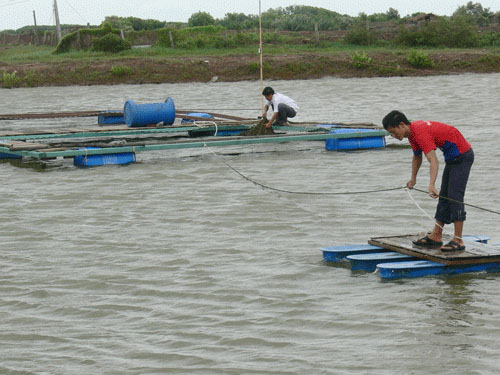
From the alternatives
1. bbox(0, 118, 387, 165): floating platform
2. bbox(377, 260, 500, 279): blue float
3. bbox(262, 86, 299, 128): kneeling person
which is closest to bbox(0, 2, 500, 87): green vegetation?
bbox(0, 118, 387, 165): floating platform

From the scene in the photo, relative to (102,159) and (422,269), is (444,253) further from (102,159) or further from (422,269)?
(102,159)

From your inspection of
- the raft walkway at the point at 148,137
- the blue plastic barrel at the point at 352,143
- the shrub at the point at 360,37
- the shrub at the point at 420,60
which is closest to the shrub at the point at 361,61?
the shrub at the point at 420,60

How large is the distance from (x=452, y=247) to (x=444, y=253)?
4.8 inches

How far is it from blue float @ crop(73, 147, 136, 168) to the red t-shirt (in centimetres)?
752

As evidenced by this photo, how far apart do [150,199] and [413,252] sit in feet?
15.5

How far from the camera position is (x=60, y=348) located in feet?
18.5

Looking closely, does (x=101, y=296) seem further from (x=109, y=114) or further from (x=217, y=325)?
(x=109, y=114)

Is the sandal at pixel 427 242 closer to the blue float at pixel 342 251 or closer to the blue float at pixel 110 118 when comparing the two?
the blue float at pixel 342 251

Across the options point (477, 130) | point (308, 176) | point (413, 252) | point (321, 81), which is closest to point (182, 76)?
point (321, 81)

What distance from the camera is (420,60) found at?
3475 centimetres

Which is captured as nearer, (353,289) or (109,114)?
(353,289)

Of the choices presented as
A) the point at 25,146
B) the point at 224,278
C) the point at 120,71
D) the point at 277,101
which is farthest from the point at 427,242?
the point at 120,71

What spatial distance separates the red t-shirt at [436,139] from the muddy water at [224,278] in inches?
43.7

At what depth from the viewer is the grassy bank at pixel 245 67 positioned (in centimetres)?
3456
